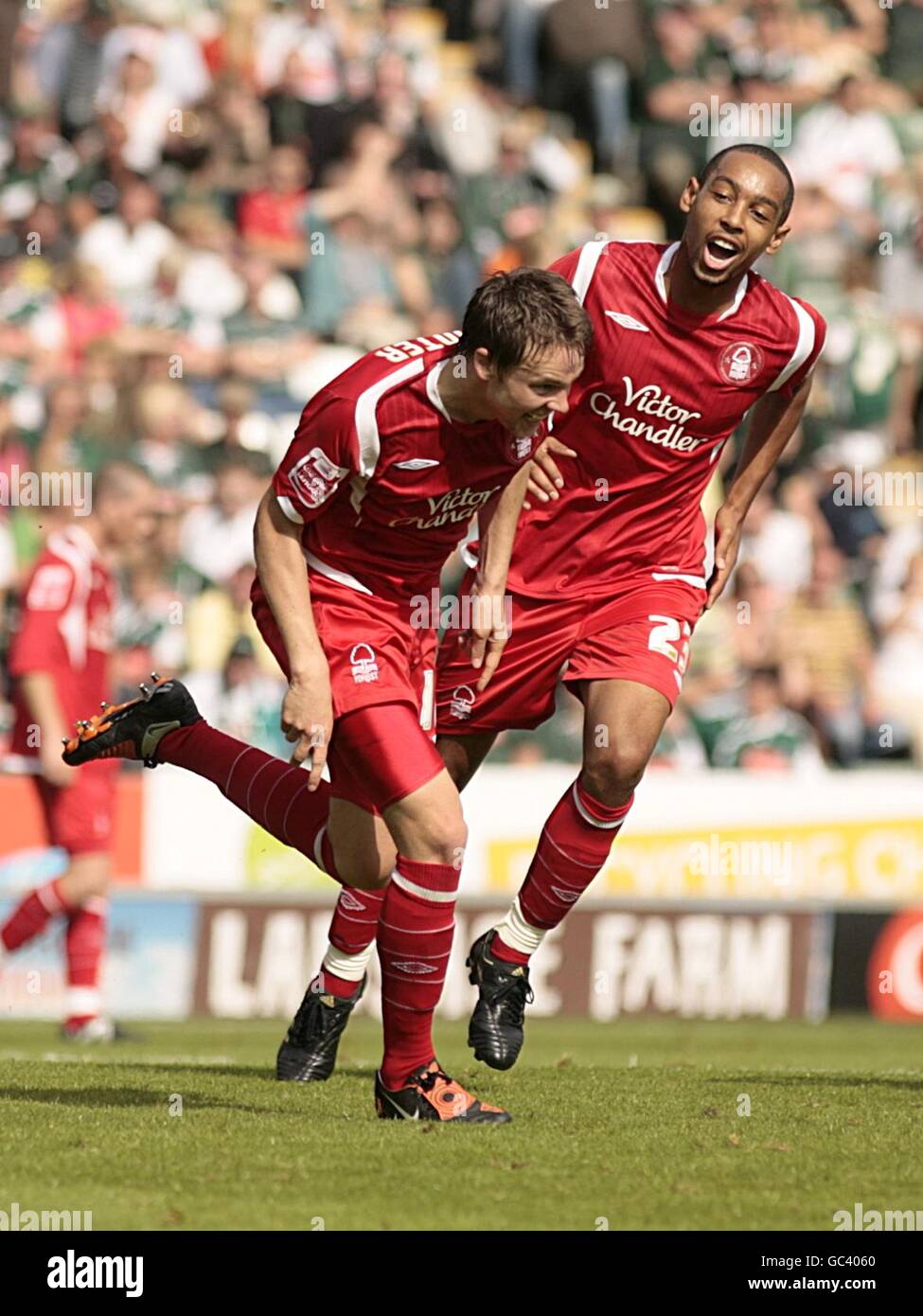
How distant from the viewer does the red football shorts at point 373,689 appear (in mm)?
7246

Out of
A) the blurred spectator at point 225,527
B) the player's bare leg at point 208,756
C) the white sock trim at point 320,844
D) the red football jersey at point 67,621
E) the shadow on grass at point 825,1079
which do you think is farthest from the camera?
the blurred spectator at point 225,527

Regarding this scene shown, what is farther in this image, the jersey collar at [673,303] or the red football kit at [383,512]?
the jersey collar at [673,303]

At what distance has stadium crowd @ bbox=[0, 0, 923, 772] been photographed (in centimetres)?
1700

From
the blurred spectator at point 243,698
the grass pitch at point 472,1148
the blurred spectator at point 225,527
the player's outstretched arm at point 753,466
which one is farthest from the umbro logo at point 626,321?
the blurred spectator at point 225,527

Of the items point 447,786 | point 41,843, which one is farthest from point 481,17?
point 447,786

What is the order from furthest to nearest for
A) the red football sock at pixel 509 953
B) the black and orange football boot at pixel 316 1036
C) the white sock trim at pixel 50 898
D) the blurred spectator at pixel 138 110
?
the blurred spectator at pixel 138 110 < the white sock trim at pixel 50 898 < the black and orange football boot at pixel 316 1036 < the red football sock at pixel 509 953

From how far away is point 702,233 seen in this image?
8250 mm

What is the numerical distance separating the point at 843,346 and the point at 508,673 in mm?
11599

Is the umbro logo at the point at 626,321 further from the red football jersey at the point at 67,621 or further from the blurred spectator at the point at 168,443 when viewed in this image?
the blurred spectator at the point at 168,443

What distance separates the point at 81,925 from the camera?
12.7 m

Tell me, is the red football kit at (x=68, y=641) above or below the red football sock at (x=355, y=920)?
above

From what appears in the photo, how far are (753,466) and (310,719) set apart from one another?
2.69m

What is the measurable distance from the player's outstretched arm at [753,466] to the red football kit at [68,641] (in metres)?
4.61

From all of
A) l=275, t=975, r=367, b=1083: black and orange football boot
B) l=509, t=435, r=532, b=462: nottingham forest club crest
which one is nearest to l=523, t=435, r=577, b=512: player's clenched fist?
l=509, t=435, r=532, b=462: nottingham forest club crest
